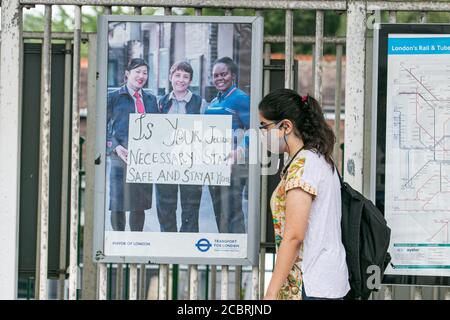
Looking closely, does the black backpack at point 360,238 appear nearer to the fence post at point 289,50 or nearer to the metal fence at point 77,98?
the metal fence at point 77,98

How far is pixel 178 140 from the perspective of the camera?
5.34 metres

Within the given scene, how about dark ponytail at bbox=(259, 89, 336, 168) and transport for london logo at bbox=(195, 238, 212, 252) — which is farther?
transport for london logo at bbox=(195, 238, 212, 252)

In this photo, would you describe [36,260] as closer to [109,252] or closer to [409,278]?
[109,252]

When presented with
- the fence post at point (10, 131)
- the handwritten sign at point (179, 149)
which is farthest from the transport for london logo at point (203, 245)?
the fence post at point (10, 131)

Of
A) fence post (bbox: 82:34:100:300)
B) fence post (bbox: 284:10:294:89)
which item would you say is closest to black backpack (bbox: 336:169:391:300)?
fence post (bbox: 284:10:294:89)

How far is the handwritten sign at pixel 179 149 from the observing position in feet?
17.5

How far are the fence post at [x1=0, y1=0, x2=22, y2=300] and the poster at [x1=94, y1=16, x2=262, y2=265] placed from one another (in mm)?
536

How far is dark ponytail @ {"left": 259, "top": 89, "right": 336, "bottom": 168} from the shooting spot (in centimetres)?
451

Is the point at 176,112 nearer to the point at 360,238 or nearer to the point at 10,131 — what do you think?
the point at 10,131

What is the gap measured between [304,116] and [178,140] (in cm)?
107

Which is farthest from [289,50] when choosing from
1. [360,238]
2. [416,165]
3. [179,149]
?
[360,238]

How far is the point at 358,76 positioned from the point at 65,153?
220 centimetres

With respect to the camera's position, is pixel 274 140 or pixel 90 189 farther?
pixel 90 189

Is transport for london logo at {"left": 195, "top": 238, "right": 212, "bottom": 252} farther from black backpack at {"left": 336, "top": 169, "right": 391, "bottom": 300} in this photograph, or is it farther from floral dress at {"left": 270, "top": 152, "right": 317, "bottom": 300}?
black backpack at {"left": 336, "top": 169, "right": 391, "bottom": 300}
